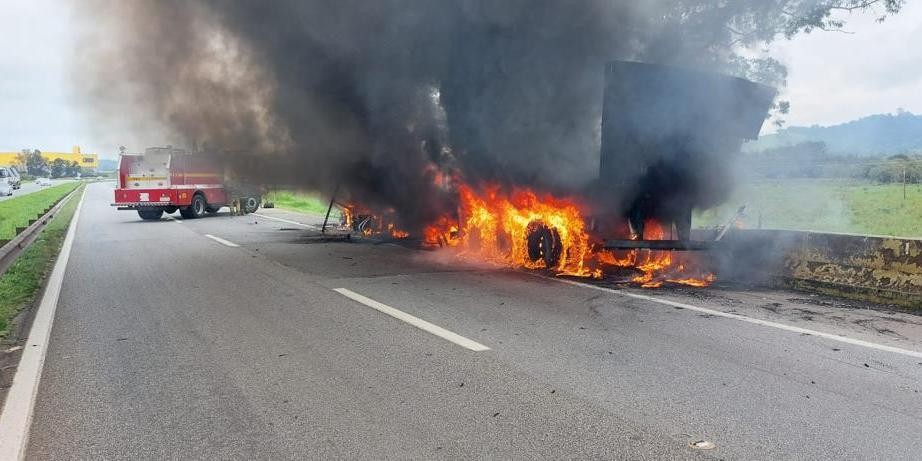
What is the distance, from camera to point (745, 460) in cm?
285

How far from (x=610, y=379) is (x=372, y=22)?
10.1 meters

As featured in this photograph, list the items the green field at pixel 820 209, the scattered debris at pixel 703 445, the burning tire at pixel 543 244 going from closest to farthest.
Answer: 1. the scattered debris at pixel 703 445
2. the burning tire at pixel 543 244
3. the green field at pixel 820 209

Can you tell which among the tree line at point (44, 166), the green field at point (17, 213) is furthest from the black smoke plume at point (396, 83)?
the tree line at point (44, 166)

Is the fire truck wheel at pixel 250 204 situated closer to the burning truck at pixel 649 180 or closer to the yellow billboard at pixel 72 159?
the burning truck at pixel 649 180

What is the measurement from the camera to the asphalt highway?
3107mm

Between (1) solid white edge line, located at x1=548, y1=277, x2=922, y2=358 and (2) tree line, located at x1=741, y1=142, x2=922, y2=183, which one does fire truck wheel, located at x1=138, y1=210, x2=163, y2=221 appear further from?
(2) tree line, located at x1=741, y1=142, x2=922, y2=183

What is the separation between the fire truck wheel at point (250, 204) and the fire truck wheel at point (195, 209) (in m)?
1.55

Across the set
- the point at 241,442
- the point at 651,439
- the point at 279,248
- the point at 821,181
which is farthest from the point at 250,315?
the point at 821,181

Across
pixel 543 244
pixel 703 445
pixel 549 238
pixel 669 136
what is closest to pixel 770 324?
pixel 703 445

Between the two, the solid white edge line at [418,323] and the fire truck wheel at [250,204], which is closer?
the solid white edge line at [418,323]

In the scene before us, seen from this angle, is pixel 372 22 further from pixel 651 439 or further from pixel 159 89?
pixel 651 439

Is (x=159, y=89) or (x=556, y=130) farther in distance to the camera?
(x=159, y=89)

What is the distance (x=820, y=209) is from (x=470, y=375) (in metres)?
15.1

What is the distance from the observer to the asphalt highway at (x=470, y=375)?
3107 mm
